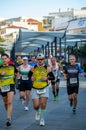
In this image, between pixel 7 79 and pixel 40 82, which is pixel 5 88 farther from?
pixel 40 82

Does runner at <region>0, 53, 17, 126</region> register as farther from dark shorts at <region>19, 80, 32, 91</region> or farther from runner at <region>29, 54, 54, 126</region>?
dark shorts at <region>19, 80, 32, 91</region>

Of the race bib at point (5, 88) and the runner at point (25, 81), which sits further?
the runner at point (25, 81)

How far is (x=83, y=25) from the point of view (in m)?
41.6

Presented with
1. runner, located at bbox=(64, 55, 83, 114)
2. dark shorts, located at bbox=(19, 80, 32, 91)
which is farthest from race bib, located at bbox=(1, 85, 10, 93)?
dark shorts, located at bbox=(19, 80, 32, 91)

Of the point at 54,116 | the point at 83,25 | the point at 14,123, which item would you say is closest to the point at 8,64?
the point at 14,123

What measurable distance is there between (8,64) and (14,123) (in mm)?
1356

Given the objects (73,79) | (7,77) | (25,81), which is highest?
(7,77)

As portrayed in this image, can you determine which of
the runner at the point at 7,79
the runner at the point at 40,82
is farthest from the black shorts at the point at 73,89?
the runner at the point at 7,79

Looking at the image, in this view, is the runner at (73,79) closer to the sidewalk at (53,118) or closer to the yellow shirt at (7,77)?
the sidewalk at (53,118)

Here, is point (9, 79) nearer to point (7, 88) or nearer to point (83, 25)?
point (7, 88)

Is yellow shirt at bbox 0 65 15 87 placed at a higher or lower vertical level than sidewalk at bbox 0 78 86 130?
higher

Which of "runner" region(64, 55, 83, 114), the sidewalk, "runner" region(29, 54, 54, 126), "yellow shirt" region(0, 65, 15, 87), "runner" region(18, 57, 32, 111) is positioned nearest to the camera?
the sidewalk

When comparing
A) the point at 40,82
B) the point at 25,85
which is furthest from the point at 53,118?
the point at 25,85

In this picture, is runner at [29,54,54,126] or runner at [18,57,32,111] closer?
runner at [29,54,54,126]
